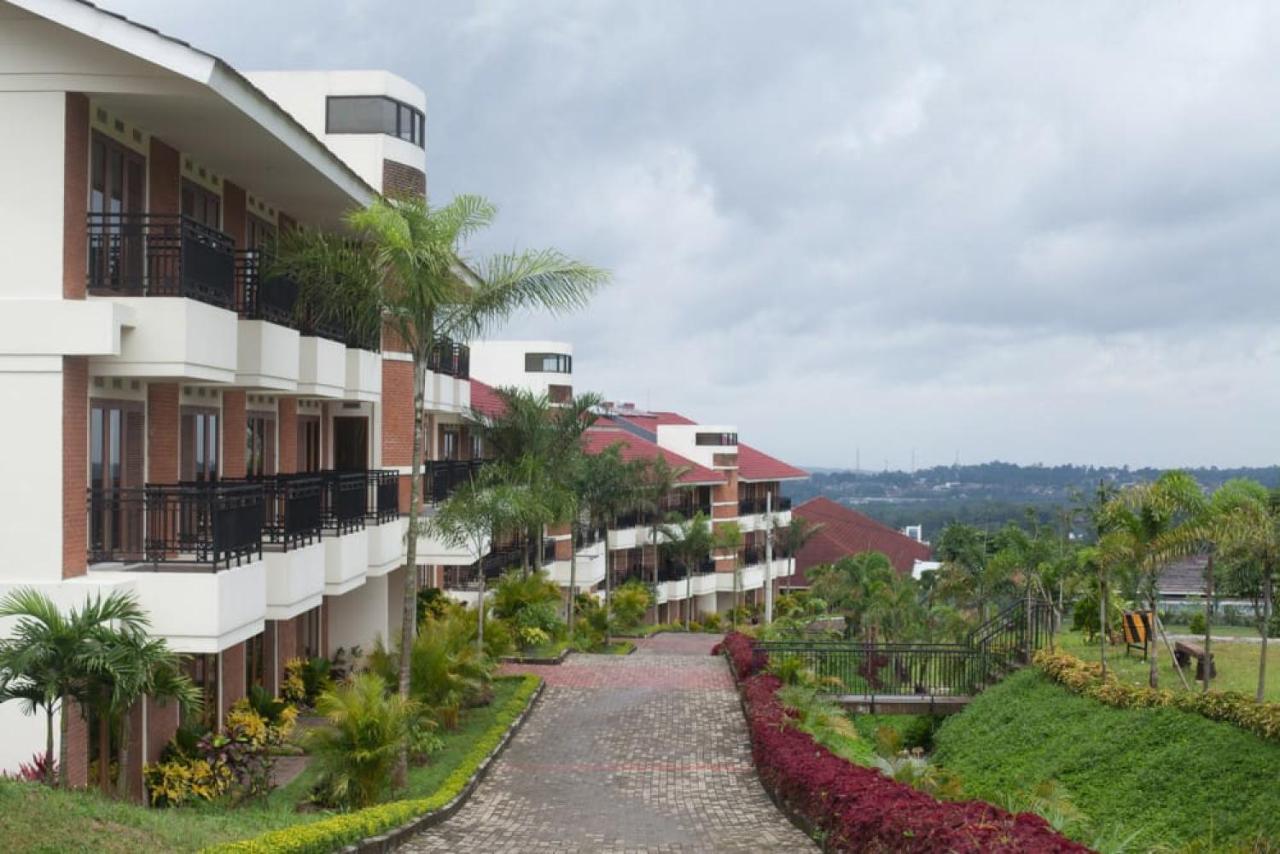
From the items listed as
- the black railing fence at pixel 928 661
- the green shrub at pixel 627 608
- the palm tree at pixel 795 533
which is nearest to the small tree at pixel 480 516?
the black railing fence at pixel 928 661

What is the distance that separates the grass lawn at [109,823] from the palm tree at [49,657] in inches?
31.9

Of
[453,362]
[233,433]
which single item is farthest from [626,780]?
[453,362]

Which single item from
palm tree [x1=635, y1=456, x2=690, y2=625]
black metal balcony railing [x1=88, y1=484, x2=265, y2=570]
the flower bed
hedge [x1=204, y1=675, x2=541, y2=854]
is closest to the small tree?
hedge [x1=204, y1=675, x2=541, y2=854]

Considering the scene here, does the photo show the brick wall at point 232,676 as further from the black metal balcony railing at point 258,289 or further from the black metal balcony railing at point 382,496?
the black metal balcony railing at point 258,289

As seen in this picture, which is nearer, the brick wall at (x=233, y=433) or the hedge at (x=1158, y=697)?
the hedge at (x=1158, y=697)

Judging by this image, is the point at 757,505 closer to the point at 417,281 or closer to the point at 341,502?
the point at 341,502

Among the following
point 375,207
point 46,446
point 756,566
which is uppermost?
point 375,207

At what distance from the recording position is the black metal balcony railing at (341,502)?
2111cm

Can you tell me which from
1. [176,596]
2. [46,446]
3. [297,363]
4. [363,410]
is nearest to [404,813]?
[176,596]

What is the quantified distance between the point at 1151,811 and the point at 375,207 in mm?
12079

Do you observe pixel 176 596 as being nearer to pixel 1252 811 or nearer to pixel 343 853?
pixel 343 853

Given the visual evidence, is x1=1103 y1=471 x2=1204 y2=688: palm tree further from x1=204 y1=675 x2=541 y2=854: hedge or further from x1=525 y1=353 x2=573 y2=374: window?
x1=525 y1=353 x2=573 y2=374: window

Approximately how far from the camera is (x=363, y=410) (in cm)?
2667

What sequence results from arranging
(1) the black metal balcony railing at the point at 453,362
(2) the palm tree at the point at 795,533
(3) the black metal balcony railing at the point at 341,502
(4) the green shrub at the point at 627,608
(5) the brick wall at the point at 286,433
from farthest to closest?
(2) the palm tree at the point at 795,533 → (4) the green shrub at the point at 627,608 → (1) the black metal balcony railing at the point at 453,362 → (5) the brick wall at the point at 286,433 → (3) the black metal balcony railing at the point at 341,502
